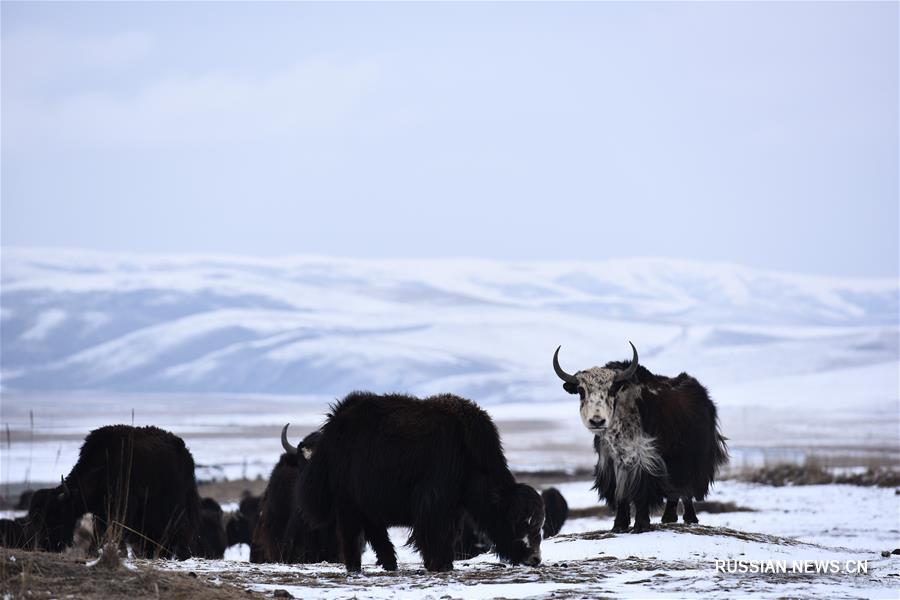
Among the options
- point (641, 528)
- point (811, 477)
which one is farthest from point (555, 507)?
point (811, 477)

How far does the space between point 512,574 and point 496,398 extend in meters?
82.1

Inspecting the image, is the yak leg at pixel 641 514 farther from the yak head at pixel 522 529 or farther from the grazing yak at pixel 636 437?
the yak head at pixel 522 529

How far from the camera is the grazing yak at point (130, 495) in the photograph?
11555mm

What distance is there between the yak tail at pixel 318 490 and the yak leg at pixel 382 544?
0.33m

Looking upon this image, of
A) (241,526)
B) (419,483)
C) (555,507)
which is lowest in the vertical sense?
(241,526)

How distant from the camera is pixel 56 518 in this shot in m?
11.6

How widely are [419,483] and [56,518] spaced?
3871 mm

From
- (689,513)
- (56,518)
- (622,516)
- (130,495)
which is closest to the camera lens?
(56,518)

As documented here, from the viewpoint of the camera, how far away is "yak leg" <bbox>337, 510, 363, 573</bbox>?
32.6ft

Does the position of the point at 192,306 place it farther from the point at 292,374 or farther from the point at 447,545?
the point at 447,545

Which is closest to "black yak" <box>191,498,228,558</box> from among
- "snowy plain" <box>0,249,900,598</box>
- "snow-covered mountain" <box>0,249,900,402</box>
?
"snowy plain" <box>0,249,900,598</box>

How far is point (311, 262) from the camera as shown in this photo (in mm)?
192250

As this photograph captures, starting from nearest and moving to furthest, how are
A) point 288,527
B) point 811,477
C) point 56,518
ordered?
point 56,518 < point 288,527 < point 811,477

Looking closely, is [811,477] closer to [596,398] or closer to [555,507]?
[555,507]
